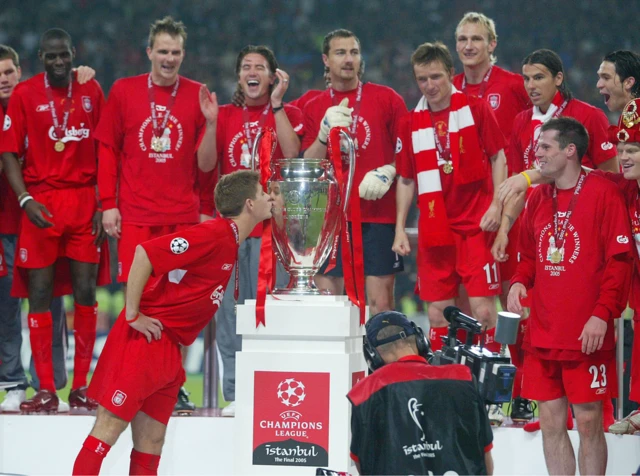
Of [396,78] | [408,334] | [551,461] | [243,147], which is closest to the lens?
[408,334]

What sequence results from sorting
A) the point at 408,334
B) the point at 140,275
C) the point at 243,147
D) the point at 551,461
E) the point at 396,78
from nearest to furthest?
the point at 408,334, the point at 140,275, the point at 551,461, the point at 243,147, the point at 396,78

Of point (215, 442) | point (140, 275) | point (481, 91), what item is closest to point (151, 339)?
point (140, 275)

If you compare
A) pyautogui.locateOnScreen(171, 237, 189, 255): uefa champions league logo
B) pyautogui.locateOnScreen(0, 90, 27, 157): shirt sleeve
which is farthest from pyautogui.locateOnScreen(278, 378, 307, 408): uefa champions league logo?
pyautogui.locateOnScreen(0, 90, 27, 157): shirt sleeve

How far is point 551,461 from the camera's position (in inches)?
153

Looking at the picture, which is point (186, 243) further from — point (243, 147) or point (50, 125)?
point (50, 125)

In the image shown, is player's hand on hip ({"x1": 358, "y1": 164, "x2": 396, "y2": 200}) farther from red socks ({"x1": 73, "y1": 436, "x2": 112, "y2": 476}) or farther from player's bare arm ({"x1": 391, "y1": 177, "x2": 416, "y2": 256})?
red socks ({"x1": 73, "y1": 436, "x2": 112, "y2": 476})

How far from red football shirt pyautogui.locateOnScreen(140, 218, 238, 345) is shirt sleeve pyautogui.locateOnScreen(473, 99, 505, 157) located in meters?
1.64

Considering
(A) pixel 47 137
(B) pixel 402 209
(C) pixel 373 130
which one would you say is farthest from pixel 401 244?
(A) pixel 47 137

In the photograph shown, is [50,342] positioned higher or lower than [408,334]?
lower

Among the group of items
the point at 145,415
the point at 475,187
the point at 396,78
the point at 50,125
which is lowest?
the point at 145,415

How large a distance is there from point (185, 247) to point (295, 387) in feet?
2.42

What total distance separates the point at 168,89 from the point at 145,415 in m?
2.11

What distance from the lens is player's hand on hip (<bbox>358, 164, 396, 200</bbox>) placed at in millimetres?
4910

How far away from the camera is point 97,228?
518 centimetres
